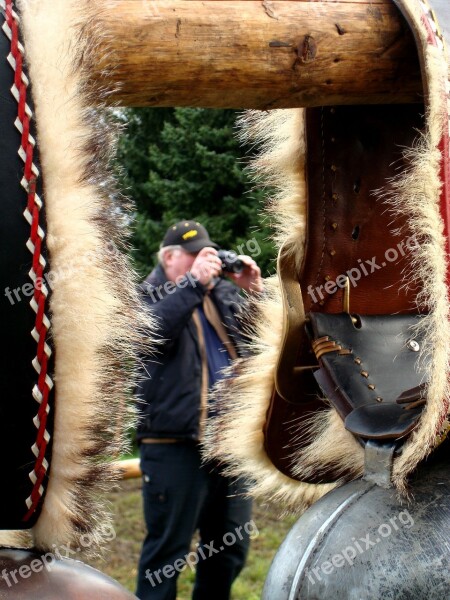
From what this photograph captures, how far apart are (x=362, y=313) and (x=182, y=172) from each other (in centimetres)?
521

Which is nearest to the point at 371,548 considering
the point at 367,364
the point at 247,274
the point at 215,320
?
the point at 367,364

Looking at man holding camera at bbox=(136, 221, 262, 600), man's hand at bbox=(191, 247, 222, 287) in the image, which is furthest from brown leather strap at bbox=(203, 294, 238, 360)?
man's hand at bbox=(191, 247, 222, 287)

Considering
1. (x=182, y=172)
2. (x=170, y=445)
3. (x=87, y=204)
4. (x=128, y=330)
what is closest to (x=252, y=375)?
(x=128, y=330)

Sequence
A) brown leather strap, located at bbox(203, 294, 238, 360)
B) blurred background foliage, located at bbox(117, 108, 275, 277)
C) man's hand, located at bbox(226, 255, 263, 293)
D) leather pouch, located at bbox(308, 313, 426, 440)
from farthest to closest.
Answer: blurred background foliage, located at bbox(117, 108, 275, 277) → brown leather strap, located at bbox(203, 294, 238, 360) → man's hand, located at bbox(226, 255, 263, 293) → leather pouch, located at bbox(308, 313, 426, 440)

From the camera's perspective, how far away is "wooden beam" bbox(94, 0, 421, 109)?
1057mm

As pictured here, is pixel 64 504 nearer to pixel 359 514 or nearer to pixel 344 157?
pixel 359 514

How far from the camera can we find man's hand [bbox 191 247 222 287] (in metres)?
0.03

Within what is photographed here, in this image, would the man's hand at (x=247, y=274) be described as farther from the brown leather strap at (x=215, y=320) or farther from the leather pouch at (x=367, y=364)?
the leather pouch at (x=367, y=364)

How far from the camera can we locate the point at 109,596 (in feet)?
3.55

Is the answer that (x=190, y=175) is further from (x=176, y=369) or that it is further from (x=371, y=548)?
(x=371, y=548)

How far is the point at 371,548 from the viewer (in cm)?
115

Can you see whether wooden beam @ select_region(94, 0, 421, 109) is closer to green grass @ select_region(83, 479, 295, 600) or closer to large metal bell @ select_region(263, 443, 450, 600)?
large metal bell @ select_region(263, 443, 450, 600)

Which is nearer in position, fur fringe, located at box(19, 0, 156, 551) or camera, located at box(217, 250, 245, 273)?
fur fringe, located at box(19, 0, 156, 551)

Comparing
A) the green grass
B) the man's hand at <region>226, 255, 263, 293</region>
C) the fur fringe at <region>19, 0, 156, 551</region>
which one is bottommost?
the green grass
